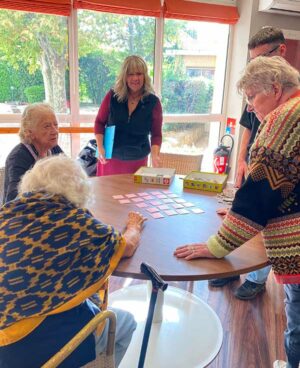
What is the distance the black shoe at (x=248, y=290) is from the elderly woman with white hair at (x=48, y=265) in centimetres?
146

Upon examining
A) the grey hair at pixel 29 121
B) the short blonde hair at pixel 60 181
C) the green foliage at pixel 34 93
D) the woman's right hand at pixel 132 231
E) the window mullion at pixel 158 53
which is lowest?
the woman's right hand at pixel 132 231

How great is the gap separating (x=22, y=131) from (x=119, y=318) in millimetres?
1109

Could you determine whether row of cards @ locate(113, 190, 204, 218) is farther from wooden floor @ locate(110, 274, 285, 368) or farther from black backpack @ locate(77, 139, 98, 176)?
black backpack @ locate(77, 139, 98, 176)

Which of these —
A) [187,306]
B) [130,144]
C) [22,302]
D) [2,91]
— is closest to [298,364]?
[187,306]

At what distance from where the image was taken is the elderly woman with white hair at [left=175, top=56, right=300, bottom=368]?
1.06 m

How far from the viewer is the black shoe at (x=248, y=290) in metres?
2.36

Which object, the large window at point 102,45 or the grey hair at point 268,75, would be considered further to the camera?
the large window at point 102,45

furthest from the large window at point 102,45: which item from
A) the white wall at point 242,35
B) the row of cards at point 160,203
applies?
the row of cards at point 160,203

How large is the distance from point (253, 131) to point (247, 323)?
45.8 inches

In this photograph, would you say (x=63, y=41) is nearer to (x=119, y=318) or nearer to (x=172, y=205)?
(x=172, y=205)

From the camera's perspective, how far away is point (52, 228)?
39.4 inches

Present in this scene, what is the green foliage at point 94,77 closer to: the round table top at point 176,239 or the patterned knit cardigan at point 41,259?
the round table top at point 176,239

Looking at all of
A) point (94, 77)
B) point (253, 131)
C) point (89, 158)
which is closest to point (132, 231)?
point (253, 131)

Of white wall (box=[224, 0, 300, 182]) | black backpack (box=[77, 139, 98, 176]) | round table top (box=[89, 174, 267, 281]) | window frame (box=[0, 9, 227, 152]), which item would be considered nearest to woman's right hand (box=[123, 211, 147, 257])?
round table top (box=[89, 174, 267, 281])
